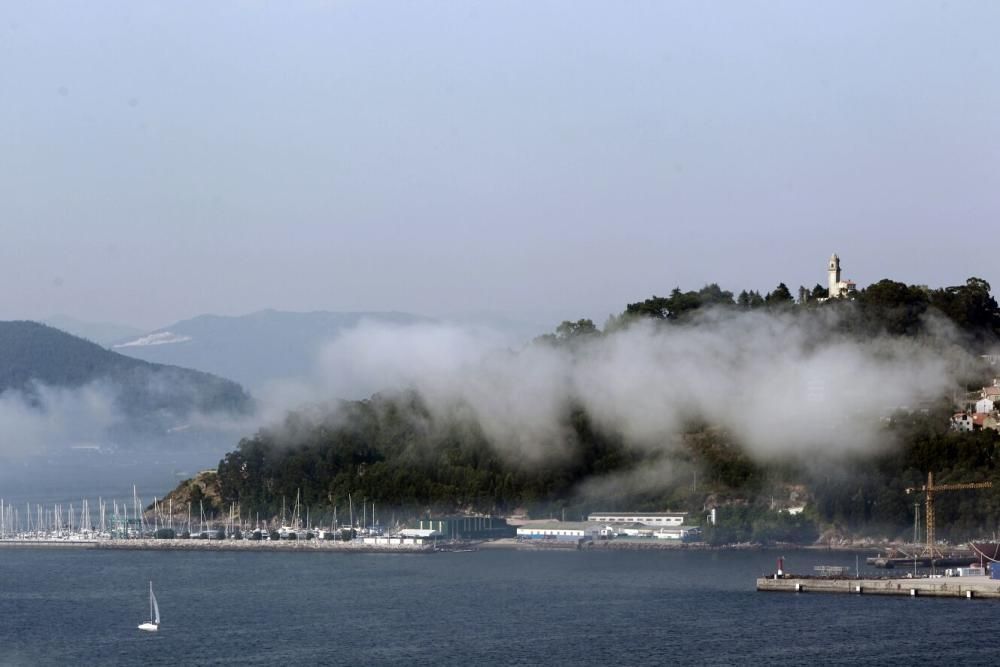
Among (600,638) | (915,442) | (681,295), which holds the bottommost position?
(600,638)

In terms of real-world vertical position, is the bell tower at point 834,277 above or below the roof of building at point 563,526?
above

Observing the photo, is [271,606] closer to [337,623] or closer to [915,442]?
[337,623]

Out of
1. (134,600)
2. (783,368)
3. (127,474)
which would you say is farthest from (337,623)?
(127,474)

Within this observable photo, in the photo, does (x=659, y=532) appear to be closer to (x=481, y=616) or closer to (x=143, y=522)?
(x=481, y=616)

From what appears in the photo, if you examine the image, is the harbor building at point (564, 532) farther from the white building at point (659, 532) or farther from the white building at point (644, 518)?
the white building at point (644, 518)

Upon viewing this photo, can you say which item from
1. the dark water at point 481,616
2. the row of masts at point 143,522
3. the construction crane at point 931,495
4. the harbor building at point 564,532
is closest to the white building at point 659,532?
the harbor building at point 564,532

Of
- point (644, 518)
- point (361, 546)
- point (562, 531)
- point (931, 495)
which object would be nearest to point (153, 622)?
point (361, 546)
